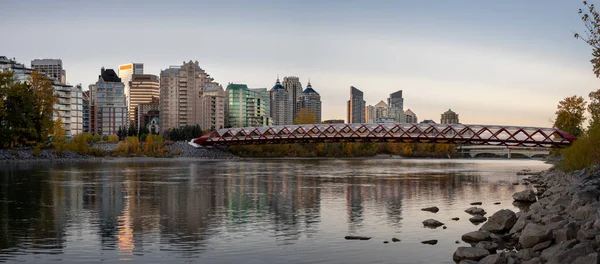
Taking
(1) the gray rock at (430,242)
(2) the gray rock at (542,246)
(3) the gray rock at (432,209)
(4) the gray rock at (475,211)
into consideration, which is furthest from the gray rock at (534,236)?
(3) the gray rock at (432,209)

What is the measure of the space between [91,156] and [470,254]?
10952cm

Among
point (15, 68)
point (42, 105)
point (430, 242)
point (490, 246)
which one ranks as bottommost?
point (430, 242)

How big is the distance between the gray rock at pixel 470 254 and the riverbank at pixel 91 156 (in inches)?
3342

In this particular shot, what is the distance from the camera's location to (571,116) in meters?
94.7

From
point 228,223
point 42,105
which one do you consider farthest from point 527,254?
point 42,105

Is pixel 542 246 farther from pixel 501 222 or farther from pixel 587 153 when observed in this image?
pixel 587 153

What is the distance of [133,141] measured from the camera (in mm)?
137000

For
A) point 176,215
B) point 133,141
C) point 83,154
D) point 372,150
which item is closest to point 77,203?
point 176,215

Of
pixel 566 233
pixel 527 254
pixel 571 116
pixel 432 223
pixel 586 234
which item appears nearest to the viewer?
pixel 586 234

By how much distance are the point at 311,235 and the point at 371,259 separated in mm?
5044

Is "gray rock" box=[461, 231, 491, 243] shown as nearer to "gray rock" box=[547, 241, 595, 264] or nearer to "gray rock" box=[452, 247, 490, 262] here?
"gray rock" box=[452, 247, 490, 262]

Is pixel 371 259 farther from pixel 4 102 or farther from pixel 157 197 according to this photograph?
pixel 4 102

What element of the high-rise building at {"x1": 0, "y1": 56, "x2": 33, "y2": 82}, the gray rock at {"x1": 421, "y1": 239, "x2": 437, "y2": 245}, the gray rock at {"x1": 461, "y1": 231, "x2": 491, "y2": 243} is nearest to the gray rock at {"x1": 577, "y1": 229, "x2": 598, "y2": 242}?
the gray rock at {"x1": 461, "y1": 231, "x2": 491, "y2": 243}

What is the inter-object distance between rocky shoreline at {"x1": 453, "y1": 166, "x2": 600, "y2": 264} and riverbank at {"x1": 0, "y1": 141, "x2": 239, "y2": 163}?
83.4 meters
